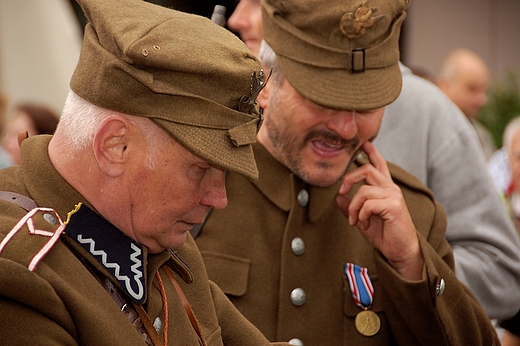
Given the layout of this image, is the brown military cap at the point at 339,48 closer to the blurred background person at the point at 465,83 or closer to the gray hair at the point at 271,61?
the gray hair at the point at 271,61

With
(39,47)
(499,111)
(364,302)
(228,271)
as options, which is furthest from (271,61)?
(499,111)

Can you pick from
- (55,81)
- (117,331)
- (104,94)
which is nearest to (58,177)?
(104,94)

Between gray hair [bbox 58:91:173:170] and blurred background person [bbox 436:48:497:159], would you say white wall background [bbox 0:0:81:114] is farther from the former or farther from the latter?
gray hair [bbox 58:91:173:170]

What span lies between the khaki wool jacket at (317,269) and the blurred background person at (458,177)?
0.98 feet

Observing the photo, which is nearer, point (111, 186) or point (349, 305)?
point (111, 186)

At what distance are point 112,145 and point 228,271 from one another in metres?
0.98

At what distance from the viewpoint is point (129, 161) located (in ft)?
6.66

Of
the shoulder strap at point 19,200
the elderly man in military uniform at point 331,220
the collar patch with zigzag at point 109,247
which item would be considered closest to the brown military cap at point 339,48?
the elderly man in military uniform at point 331,220

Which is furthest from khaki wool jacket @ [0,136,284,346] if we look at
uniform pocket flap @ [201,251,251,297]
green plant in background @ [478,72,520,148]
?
green plant in background @ [478,72,520,148]

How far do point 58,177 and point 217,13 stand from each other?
119cm

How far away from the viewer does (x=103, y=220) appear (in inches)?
80.4

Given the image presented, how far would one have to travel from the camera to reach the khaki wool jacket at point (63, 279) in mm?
1764

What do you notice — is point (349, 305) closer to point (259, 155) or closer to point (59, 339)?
point (259, 155)

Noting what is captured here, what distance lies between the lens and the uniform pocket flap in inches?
112
